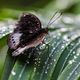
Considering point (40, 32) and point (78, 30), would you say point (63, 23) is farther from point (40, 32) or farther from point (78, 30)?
point (40, 32)

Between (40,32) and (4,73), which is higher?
(40,32)

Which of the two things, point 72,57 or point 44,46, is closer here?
point 72,57

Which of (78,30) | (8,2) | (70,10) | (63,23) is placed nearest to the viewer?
(78,30)

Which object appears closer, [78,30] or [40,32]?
[40,32]

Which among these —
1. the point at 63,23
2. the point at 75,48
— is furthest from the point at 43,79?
the point at 63,23

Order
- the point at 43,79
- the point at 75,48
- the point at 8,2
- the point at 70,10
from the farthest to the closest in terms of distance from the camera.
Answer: the point at 8,2 → the point at 70,10 → the point at 75,48 → the point at 43,79

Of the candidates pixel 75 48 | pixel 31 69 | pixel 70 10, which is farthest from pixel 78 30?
pixel 70 10

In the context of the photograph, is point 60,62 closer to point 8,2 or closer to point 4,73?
point 4,73
